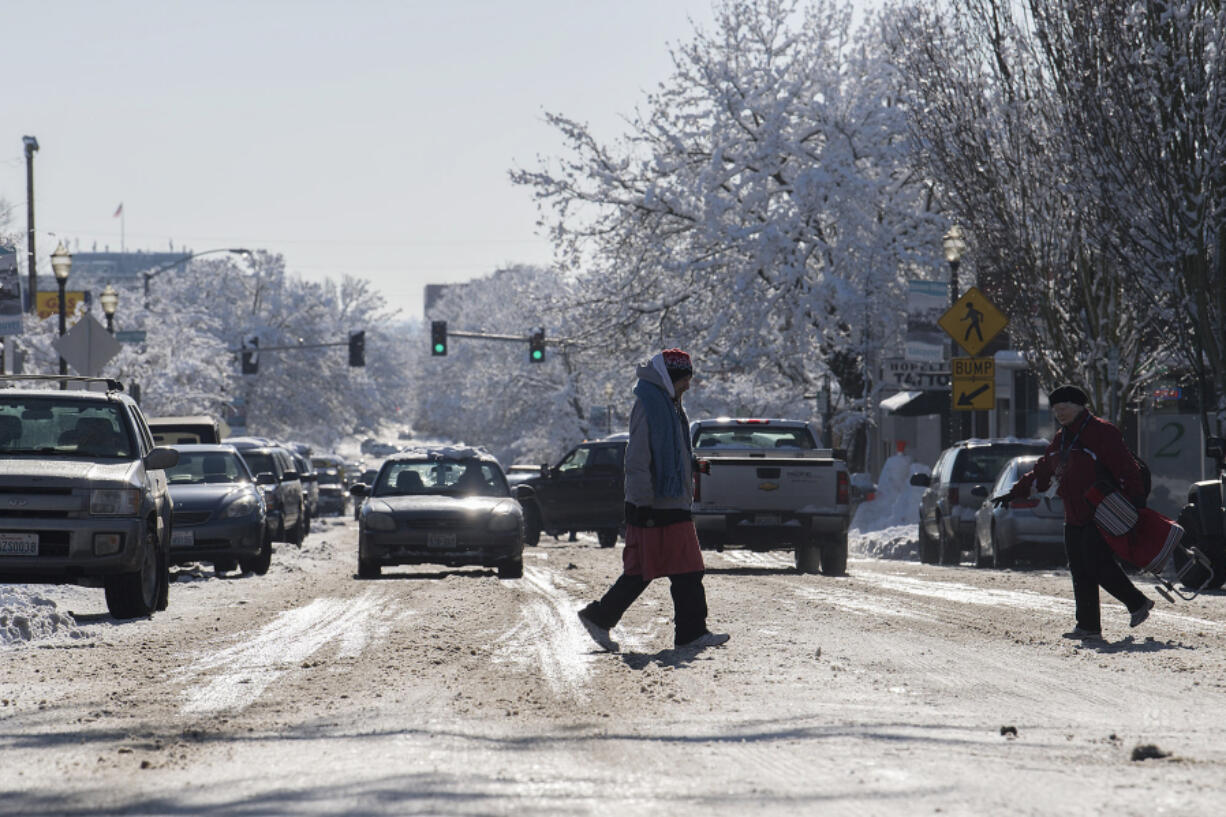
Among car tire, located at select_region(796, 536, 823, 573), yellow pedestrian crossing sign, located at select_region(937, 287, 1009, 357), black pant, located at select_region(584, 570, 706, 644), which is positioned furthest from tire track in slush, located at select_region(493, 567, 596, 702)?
yellow pedestrian crossing sign, located at select_region(937, 287, 1009, 357)

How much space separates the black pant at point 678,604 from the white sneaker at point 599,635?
1.0 inches

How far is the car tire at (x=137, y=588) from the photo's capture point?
13.7 metres

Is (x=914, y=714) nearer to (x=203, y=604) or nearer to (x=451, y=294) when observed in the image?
(x=203, y=604)

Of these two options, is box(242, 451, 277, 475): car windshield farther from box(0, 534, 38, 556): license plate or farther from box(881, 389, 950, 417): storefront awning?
box(0, 534, 38, 556): license plate

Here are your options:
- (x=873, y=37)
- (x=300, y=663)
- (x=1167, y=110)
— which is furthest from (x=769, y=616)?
(x=873, y=37)

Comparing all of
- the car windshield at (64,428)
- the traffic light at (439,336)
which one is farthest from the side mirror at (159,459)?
the traffic light at (439,336)

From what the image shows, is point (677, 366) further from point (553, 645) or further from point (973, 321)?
point (973, 321)

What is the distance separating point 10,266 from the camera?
85.6ft

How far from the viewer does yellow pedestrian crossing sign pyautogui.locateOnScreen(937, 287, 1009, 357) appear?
27.4 meters

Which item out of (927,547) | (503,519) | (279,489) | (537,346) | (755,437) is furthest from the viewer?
(537,346)

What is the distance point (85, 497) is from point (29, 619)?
1.09 m

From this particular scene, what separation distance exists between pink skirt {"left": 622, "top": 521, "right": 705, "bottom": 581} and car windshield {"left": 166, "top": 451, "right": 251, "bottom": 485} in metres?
12.9

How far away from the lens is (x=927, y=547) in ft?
88.5

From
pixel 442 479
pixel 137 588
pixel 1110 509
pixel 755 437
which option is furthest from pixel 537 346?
pixel 1110 509
